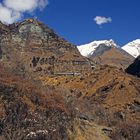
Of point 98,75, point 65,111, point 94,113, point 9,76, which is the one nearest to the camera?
point 65,111

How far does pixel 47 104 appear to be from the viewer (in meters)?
104

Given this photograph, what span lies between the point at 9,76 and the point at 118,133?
29879 millimetres

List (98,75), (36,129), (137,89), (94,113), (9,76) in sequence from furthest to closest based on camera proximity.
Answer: (98,75) → (137,89) → (94,113) → (9,76) → (36,129)

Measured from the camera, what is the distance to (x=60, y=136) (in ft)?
308

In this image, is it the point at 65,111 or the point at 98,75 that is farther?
the point at 98,75

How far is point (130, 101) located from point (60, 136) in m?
68.6

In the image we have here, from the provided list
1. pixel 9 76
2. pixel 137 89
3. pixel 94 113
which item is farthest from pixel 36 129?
pixel 137 89

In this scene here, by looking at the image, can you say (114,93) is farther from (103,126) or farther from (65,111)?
(65,111)

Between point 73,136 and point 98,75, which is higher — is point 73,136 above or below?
below

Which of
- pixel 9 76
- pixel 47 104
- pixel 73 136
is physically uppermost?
pixel 9 76

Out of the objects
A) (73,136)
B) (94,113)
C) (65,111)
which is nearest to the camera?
(73,136)

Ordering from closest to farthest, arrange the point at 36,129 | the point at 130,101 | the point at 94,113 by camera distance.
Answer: the point at 36,129 → the point at 94,113 → the point at 130,101

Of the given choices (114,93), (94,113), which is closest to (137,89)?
(114,93)

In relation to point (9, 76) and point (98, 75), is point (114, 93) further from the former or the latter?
point (9, 76)
